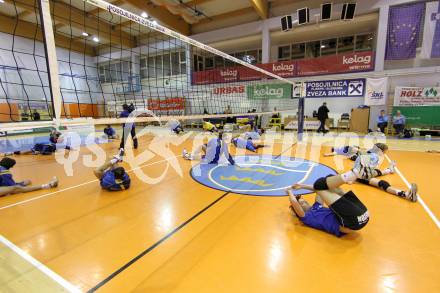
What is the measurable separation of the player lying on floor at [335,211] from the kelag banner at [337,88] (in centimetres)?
1124

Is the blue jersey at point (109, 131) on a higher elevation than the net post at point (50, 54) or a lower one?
lower

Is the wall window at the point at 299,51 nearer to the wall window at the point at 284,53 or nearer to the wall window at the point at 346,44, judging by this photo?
the wall window at the point at 284,53

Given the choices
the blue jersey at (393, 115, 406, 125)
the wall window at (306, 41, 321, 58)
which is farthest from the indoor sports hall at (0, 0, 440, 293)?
the wall window at (306, 41, 321, 58)

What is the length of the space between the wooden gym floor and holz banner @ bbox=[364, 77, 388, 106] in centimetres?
908

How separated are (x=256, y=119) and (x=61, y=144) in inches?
374

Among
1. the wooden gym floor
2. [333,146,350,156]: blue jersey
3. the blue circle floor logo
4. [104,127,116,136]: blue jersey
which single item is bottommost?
the wooden gym floor

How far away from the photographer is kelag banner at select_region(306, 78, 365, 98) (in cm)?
1145

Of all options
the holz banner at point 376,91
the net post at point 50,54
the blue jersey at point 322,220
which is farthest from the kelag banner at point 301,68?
the net post at point 50,54

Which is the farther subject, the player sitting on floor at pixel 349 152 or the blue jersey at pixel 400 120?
the blue jersey at pixel 400 120

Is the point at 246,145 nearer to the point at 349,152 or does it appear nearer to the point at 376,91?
the point at 349,152

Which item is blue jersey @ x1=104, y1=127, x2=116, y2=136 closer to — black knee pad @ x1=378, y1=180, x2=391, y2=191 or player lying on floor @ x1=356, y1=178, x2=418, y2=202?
player lying on floor @ x1=356, y1=178, x2=418, y2=202

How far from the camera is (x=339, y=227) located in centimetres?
236

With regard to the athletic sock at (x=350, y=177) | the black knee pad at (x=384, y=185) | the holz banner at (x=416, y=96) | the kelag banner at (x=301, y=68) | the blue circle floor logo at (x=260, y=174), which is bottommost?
the blue circle floor logo at (x=260, y=174)

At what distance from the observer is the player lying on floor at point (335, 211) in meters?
2.16
